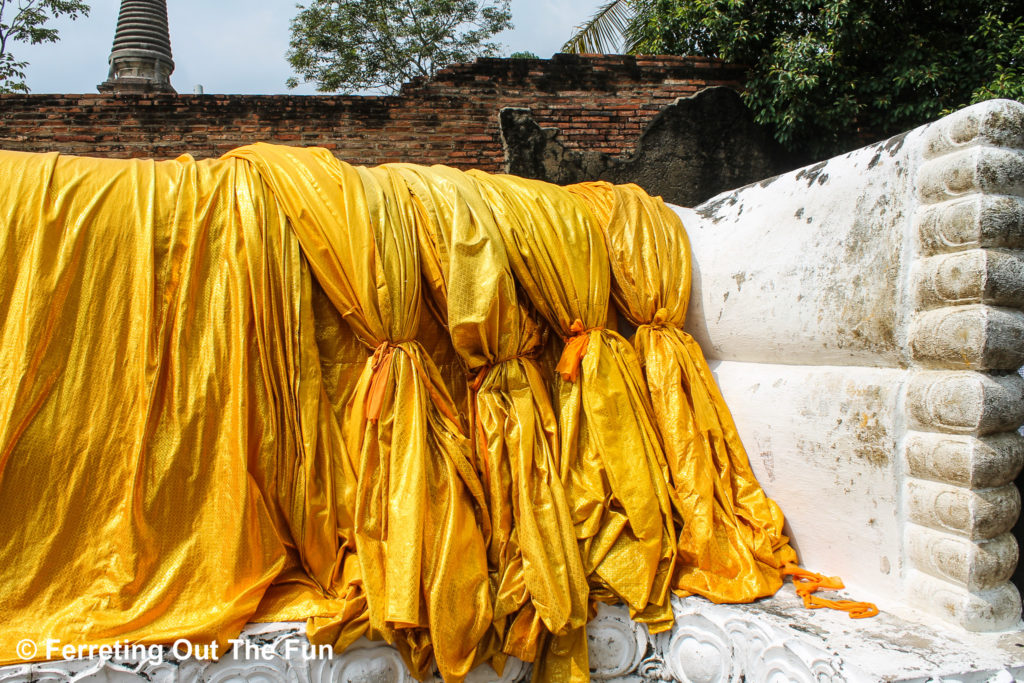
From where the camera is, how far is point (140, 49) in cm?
929

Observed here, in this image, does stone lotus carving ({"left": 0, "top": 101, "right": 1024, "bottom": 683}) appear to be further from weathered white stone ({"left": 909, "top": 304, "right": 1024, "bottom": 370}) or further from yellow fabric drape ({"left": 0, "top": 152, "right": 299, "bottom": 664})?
yellow fabric drape ({"left": 0, "top": 152, "right": 299, "bottom": 664})

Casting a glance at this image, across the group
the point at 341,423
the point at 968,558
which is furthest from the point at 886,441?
the point at 341,423

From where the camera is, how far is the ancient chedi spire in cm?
927

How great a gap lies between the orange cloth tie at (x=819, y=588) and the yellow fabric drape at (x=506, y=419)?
0.56m

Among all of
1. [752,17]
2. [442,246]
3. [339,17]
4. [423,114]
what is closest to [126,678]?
[442,246]

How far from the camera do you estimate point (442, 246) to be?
1905 millimetres

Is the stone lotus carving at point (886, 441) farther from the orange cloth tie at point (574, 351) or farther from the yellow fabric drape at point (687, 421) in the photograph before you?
the orange cloth tie at point (574, 351)

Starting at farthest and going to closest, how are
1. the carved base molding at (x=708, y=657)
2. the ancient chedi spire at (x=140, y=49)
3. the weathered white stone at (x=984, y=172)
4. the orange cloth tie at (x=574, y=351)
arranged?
the ancient chedi spire at (x=140, y=49) → the orange cloth tie at (x=574, y=351) → the weathered white stone at (x=984, y=172) → the carved base molding at (x=708, y=657)

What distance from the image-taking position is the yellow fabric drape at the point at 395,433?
1.56 metres

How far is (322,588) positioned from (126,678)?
0.44m

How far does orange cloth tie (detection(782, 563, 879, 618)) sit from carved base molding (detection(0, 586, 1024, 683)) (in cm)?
3

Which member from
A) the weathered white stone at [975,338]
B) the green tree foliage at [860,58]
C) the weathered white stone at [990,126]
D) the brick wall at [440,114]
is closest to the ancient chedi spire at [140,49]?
the brick wall at [440,114]

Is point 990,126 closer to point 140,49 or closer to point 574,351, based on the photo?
point 574,351

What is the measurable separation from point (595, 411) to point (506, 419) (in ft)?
0.83
